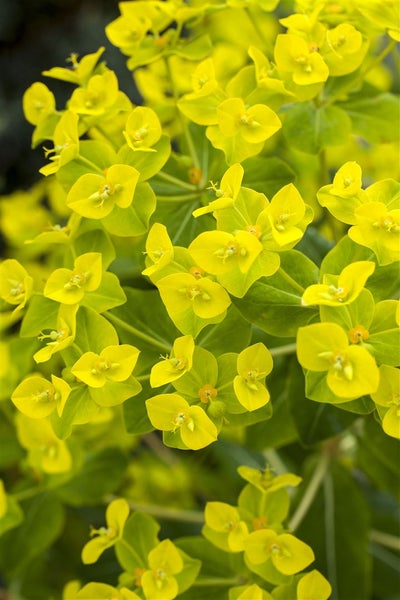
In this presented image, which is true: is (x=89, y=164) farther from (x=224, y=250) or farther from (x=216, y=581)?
(x=216, y=581)

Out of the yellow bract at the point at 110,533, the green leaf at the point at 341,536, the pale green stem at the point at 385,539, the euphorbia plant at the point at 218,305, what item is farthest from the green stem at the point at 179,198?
the pale green stem at the point at 385,539

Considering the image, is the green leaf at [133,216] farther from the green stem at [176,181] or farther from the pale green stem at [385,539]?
the pale green stem at [385,539]

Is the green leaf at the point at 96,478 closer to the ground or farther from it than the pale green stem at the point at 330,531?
farther from it

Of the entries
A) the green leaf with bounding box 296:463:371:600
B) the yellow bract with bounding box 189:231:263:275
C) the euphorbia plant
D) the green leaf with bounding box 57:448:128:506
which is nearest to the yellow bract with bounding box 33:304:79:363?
the euphorbia plant


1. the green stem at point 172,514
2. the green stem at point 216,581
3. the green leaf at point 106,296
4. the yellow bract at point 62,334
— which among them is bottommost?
the green stem at point 172,514

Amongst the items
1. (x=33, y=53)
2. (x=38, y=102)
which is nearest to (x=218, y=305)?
(x=38, y=102)

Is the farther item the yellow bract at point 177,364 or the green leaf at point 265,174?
the green leaf at point 265,174
